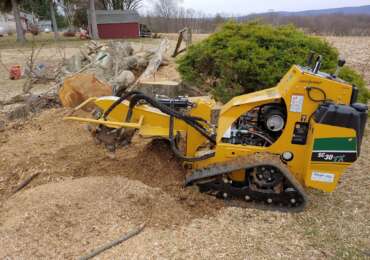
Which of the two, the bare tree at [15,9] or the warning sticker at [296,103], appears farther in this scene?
the bare tree at [15,9]

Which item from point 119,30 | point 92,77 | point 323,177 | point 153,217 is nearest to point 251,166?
point 323,177

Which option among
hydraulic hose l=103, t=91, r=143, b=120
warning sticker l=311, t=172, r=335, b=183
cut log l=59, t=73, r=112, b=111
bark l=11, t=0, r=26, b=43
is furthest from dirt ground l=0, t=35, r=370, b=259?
bark l=11, t=0, r=26, b=43

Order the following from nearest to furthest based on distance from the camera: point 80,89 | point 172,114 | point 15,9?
point 172,114
point 80,89
point 15,9

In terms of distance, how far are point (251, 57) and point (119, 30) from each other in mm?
33422

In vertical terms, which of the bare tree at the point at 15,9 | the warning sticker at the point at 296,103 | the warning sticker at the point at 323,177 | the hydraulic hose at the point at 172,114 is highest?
the bare tree at the point at 15,9

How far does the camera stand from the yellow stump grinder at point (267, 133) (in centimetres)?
363

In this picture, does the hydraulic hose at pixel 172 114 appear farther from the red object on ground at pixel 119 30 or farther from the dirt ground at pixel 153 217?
the red object on ground at pixel 119 30

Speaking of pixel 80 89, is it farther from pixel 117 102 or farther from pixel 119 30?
pixel 119 30

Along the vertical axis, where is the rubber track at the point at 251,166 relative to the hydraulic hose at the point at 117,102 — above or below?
below

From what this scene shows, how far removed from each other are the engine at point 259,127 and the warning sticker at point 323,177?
0.57m

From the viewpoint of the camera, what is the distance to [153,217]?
379cm

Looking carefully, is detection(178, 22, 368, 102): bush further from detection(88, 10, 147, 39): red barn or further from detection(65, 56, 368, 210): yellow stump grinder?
detection(88, 10, 147, 39): red barn

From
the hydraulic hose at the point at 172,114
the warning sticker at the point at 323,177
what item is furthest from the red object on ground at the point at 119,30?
the warning sticker at the point at 323,177

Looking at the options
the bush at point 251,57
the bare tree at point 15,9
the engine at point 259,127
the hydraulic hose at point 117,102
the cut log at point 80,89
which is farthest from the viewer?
the bare tree at point 15,9
